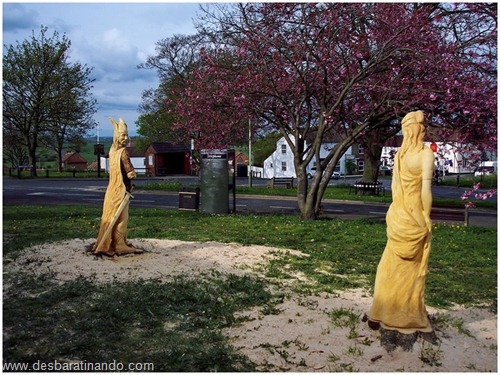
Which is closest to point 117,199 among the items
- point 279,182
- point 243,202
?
point 243,202

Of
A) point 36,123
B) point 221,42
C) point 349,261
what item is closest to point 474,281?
point 349,261

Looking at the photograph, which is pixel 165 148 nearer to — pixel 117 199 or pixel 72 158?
pixel 72 158

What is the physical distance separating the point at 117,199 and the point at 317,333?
4983 mm

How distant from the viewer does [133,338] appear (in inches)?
245

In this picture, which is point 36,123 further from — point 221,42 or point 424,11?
point 424,11

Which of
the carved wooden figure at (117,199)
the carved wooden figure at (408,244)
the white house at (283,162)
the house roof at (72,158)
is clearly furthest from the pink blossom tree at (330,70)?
the house roof at (72,158)

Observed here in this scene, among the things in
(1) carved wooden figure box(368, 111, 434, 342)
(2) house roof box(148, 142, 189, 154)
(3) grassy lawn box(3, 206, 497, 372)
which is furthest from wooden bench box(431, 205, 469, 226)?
(2) house roof box(148, 142, 189, 154)

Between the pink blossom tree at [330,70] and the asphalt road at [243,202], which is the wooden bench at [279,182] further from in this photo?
the pink blossom tree at [330,70]

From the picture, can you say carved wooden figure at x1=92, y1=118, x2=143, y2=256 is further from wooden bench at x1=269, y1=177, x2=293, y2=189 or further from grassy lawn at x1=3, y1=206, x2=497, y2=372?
wooden bench at x1=269, y1=177, x2=293, y2=189

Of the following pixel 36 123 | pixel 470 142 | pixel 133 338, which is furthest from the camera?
pixel 36 123

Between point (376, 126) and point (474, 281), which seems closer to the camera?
point (474, 281)

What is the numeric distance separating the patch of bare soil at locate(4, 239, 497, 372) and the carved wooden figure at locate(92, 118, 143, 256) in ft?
1.03

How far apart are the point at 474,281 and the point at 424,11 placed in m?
9.73

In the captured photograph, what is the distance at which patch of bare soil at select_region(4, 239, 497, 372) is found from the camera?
5633 mm
